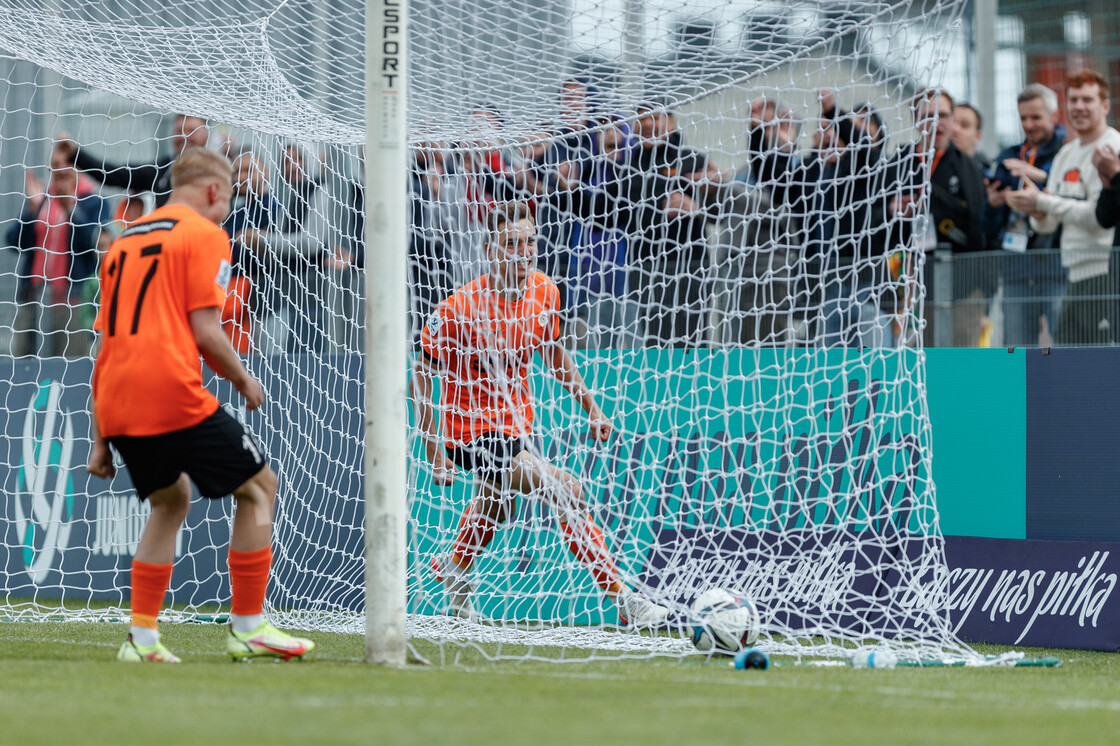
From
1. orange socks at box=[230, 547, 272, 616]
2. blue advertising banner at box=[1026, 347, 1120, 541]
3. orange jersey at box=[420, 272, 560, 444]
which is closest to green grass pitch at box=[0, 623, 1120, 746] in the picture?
orange socks at box=[230, 547, 272, 616]

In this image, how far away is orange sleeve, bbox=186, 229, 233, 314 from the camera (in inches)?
221

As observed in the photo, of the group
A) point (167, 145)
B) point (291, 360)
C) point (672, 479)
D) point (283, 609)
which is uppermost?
point (167, 145)

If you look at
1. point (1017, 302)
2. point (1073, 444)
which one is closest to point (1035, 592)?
point (1073, 444)

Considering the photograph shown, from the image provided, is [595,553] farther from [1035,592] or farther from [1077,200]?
[1077,200]

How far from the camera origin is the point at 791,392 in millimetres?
7582

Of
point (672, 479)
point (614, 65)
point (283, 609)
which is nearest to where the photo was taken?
point (614, 65)

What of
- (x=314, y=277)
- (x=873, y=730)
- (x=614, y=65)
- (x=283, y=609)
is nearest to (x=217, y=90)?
(x=314, y=277)

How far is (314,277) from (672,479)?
2.43m

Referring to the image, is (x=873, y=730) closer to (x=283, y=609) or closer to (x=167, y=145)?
(x=283, y=609)

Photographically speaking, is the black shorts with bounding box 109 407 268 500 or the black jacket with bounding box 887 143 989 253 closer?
the black shorts with bounding box 109 407 268 500

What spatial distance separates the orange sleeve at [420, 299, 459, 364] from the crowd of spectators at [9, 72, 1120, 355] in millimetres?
171

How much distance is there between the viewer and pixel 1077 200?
29.6 feet

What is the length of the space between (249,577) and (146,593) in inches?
15.3

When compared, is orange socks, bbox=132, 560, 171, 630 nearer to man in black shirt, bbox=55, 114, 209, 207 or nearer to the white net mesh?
the white net mesh
